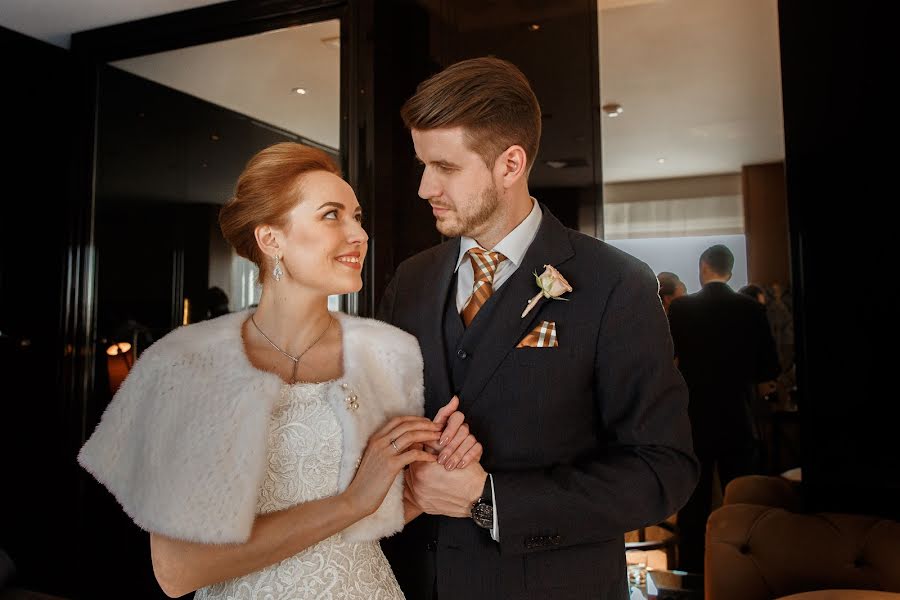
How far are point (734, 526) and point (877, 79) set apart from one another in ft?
4.56

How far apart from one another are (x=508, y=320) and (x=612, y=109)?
1041 millimetres

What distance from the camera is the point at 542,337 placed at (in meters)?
1.39

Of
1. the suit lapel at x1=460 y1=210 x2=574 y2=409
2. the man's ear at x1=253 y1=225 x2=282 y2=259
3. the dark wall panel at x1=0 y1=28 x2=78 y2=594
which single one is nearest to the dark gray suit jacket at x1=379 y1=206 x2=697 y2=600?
the suit lapel at x1=460 y1=210 x2=574 y2=409

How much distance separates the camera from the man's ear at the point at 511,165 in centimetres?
146

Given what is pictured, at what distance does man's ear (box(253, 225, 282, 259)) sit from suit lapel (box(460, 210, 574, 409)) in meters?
0.46

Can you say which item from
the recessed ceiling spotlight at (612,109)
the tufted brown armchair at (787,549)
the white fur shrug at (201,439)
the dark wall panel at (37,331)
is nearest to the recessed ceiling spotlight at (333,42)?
the recessed ceiling spotlight at (612,109)

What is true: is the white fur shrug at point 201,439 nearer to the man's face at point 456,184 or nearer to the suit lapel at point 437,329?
the suit lapel at point 437,329

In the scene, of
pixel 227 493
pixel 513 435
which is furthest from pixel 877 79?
pixel 227 493

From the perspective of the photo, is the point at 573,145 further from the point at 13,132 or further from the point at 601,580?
the point at 13,132

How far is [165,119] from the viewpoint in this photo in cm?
297

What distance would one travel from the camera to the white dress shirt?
1.50 metres

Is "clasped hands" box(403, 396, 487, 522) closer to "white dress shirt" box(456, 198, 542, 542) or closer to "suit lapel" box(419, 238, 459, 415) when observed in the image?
"suit lapel" box(419, 238, 459, 415)

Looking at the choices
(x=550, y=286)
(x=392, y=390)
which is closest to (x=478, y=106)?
(x=550, y=286)

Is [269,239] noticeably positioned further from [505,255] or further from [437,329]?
[505,255]
